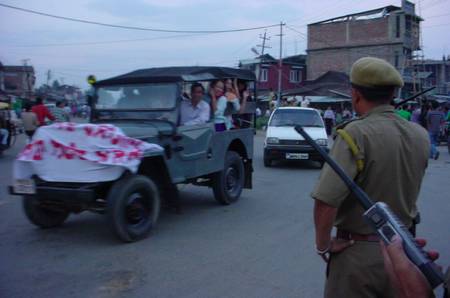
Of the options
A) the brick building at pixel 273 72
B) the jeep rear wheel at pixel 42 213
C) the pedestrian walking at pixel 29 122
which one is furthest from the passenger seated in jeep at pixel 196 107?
the brick building at pixel 273 72

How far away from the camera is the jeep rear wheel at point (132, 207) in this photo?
18.0 ft

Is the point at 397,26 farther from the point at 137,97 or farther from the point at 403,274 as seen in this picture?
the point at 403,274

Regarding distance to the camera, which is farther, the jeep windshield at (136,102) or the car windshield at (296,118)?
the car windshield at (296,118)

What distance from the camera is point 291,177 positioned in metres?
11.2

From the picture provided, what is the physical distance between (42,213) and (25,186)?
665mm

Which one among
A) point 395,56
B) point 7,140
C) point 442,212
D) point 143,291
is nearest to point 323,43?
point 395,56

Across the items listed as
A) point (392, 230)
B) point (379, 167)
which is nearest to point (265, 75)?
point (379, 167)

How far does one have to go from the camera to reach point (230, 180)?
8.32 metres

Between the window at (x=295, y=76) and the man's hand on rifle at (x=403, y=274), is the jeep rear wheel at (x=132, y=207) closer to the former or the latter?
the man's hand on rifle at (x=403, y=274)

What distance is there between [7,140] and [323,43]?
148 feet

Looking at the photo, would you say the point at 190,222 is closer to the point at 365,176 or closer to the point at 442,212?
the point at 442,212

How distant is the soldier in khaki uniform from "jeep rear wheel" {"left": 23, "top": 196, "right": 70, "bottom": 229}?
4454 millimetres

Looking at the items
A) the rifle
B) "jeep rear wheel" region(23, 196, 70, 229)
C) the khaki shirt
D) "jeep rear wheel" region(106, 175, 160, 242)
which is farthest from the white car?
the rifle

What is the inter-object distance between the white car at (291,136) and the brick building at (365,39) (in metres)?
35.4
